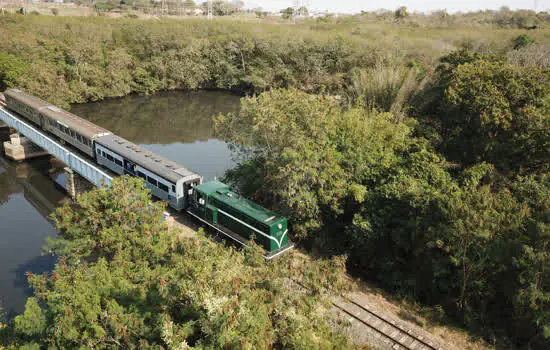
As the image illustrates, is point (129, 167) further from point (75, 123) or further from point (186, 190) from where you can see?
point (75, 123)

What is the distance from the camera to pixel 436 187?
2041 cm

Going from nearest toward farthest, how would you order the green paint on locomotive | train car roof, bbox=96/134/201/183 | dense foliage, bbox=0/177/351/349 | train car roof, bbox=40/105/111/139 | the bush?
dense foliage, bbox=0/177/351/349 < the green paint on locomotive < train car roof, bbox=96/134/201/183 < train car roof, bbox=40/105/111/139 < the bush

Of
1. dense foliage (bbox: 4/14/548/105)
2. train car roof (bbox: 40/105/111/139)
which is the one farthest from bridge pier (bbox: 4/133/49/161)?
dense foliage (bbox: 4/14/548/105)

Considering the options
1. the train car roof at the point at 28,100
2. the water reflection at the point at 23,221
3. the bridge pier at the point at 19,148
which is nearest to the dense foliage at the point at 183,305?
the water reflection at the point at 23,221

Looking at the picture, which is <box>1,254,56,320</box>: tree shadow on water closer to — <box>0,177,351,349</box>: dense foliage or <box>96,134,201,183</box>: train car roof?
<box>0,177,351,349</box>: dense foliage

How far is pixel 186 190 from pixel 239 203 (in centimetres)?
414

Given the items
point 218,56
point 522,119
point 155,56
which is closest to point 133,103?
point 155,56

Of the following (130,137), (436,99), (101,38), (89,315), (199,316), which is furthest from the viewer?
(101,38)

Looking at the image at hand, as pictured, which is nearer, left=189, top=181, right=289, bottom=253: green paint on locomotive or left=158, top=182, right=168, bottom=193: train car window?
left=189, top=181, right=289, bottom=253: green paint on locomotive

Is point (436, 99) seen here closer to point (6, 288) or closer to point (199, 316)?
point (199, 316)

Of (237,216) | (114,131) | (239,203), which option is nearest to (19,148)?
(114,131)

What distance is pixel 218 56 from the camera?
6800 cm

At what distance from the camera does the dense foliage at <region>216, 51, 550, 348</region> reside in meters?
16.1

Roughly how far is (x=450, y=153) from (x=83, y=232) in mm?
21261
